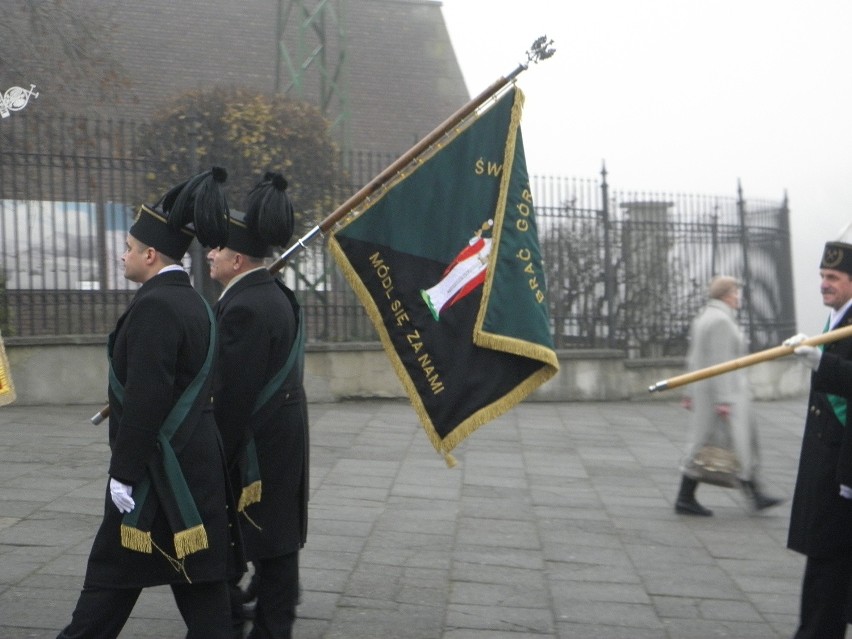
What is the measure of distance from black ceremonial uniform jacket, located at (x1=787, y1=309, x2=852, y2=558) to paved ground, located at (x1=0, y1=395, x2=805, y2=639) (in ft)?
2.92

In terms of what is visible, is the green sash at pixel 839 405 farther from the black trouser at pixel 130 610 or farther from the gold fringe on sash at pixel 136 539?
the gold fringe on sash at pixel 136 539

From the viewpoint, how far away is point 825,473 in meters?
4.61

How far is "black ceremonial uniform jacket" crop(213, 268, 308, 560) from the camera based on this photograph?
4551 mm

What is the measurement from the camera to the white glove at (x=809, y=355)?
14.4ft

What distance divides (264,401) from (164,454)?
813mm

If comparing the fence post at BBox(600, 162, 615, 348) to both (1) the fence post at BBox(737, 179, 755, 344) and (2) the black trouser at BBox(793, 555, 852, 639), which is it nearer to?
(1) the fence post at BBox(737, 179, 755, 344)

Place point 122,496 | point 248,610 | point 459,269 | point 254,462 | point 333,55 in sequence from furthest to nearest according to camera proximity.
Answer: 1. point 333,55
2. point 248,610
3. point 459,269
4. point 254,462
5. point 122,496

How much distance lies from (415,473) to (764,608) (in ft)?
12.0

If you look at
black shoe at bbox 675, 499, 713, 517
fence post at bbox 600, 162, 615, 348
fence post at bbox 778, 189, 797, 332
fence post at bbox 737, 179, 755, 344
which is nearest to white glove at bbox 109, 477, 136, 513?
black shoe at bbox 675, 499, 713, 517

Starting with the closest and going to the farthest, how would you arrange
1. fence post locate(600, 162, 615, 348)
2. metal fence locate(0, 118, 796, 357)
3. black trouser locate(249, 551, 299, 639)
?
black trouser locate(249, 551, 299, 639)
metal fence locate(0, 118, 796, 357)
fence post locate(600, 162, 615, 348)

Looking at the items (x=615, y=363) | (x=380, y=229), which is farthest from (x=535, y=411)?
(x=380, y=229)

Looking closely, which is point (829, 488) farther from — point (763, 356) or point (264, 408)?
→ point (264, 408)

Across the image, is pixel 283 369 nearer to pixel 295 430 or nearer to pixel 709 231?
pixel 295 430

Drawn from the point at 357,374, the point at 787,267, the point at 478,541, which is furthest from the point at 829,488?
the point at 787,267
